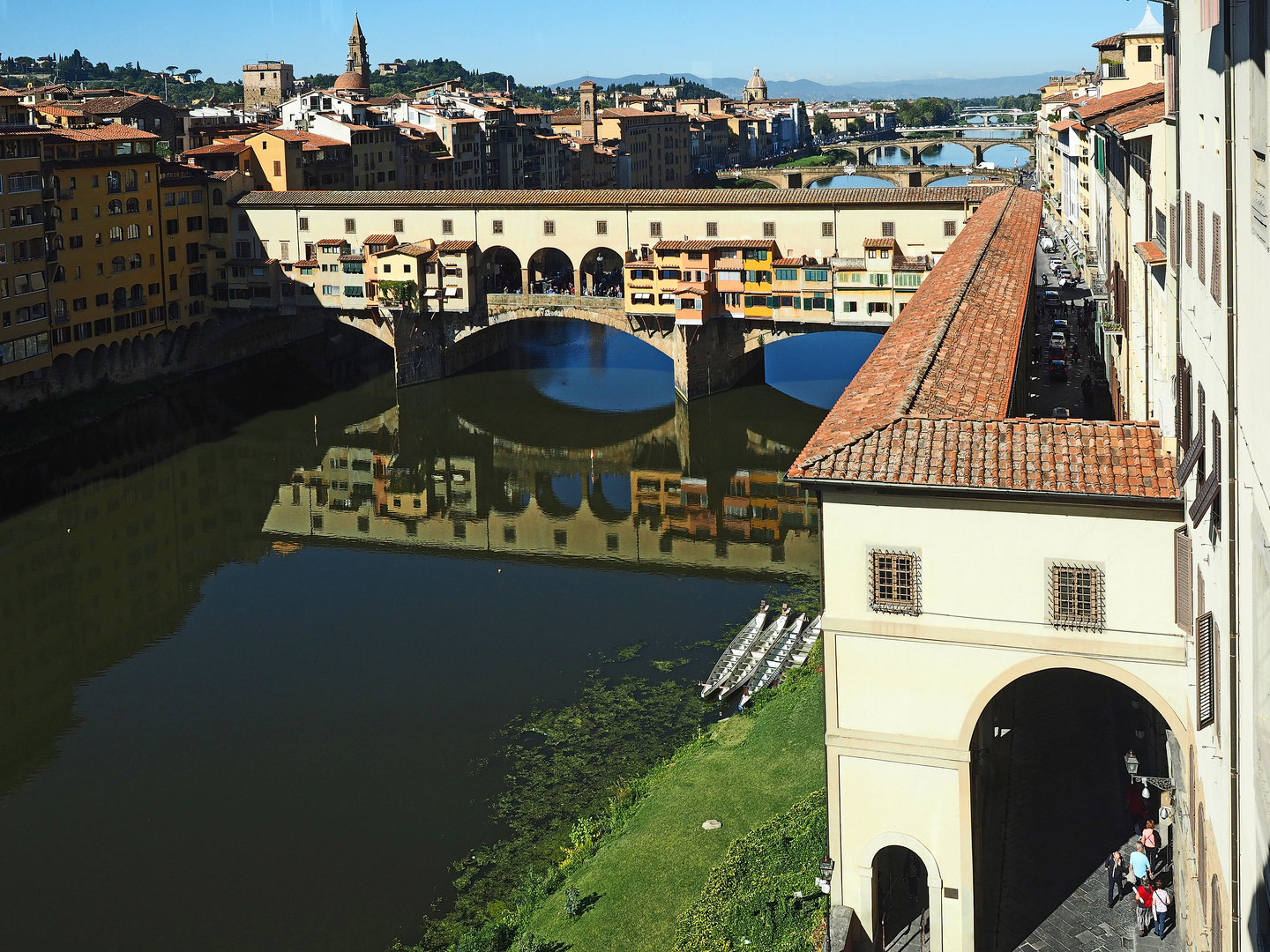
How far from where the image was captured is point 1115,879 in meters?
14.2

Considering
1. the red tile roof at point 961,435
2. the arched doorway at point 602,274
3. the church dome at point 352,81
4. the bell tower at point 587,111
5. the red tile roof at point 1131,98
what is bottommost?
the red tile roof at point 961,435

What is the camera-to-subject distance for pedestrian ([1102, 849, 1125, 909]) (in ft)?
46.1

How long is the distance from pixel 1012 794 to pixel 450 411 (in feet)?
99.2

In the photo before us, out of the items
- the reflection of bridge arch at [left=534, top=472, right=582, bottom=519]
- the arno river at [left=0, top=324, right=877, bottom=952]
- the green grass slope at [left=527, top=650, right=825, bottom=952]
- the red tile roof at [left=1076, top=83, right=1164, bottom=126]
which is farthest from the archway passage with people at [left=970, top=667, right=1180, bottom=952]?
the reflection of bridge arch at [left=534, top=472, right=582, bottom=519]

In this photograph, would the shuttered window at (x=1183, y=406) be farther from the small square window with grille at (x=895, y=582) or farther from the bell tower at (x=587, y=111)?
the bell tower at (x=587, y=111)

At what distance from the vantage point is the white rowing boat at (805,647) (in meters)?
23.1

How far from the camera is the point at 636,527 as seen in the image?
3288cm

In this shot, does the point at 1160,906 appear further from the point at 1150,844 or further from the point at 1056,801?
the point at 1056,801

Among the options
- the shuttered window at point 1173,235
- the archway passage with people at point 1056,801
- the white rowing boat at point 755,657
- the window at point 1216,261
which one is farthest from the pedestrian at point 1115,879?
the white rowing boat at point 755,657

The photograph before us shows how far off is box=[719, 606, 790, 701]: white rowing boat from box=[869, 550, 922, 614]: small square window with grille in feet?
30.9

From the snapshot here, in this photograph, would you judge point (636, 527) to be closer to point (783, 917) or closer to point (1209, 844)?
point (783, 917)

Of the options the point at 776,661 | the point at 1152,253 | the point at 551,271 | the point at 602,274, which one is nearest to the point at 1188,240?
the point at 1152,253

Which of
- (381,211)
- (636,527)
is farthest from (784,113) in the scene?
(636,527)

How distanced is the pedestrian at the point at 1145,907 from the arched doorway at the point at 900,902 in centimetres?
188
